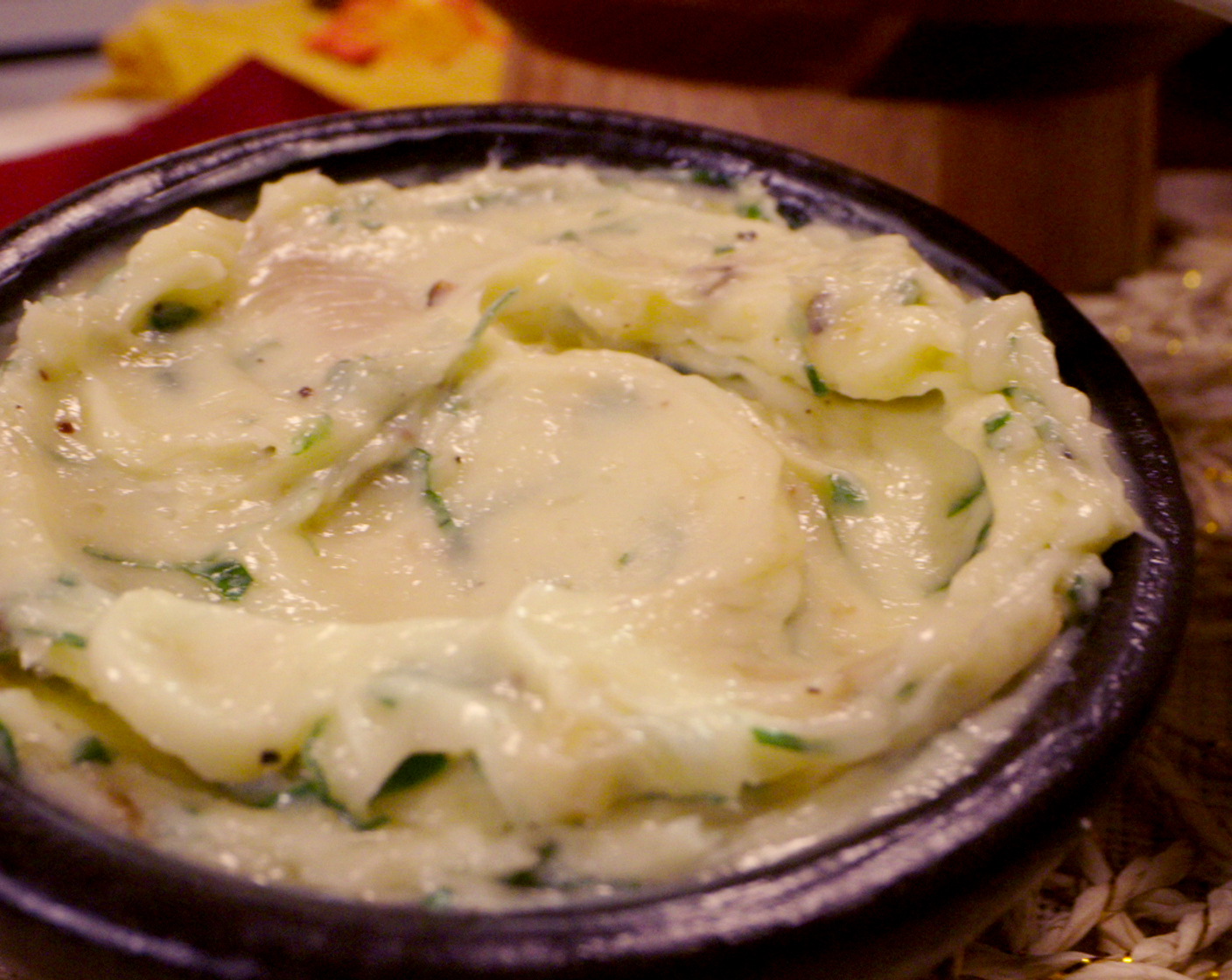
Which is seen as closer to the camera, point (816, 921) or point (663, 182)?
point (816, 921)

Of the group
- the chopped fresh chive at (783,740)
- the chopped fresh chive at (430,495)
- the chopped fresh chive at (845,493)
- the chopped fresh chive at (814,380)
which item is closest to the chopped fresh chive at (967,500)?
the chopped fresh chive at (845,493)

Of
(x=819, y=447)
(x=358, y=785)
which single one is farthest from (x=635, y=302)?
(x=358, y=785)

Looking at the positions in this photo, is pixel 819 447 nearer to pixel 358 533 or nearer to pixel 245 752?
pixel 358 533

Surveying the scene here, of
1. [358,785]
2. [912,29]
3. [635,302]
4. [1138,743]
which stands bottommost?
[1138,743]

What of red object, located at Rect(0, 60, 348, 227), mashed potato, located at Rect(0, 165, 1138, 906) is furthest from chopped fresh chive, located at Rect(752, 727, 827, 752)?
red object, located at Rect(0, 60, 348, 227)

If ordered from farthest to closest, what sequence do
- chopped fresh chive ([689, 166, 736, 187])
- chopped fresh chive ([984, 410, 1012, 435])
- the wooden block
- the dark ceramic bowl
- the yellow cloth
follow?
the yellow cloth → the wooden block → chopped fresh chive ([689, 166, 736, 187]) → chopped fresh chive ([984, 410, 1012, 435]) → the dark ceramic bowl

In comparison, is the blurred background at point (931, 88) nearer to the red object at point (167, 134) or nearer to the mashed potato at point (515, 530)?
the red object at point (167, 134)

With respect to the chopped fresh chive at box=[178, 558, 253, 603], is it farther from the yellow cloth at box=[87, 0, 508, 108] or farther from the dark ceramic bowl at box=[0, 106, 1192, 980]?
the yellow cloth at box=[87, 0, 508, 108]

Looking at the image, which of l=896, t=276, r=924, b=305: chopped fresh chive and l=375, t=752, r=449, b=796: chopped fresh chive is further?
l=896, t=276, r=924, b=305: chopped fresh chive
